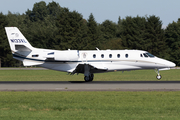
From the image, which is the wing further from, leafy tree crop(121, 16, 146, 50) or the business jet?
leafy tree crop(121, 16, 146, 50)

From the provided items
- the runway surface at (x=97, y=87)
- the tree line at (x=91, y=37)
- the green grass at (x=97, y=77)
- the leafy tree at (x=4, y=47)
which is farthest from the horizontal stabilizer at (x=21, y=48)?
the leafy tree at (x=4, y=47)

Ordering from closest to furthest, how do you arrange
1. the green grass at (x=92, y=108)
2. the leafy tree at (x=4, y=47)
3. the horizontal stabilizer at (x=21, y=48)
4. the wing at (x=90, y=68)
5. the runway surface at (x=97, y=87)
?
1. the green grass at (x=92, y=108)
2. the runway surface at (x=97, y=87)
3. the wing at (x=90, y=68)
4. the horizontal stabilizer at (x=21, y=48)
5. the leafy tree at (x=4, y=47)

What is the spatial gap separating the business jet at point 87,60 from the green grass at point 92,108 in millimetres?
11946

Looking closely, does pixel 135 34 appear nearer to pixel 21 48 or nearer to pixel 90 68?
pixel 90 68

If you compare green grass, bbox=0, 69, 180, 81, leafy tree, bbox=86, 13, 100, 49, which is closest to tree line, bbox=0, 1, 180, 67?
leafy tree, bbox=86, 13, 100, 49

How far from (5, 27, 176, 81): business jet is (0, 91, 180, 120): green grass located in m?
11.9

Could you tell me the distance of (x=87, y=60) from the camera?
91.8 feet

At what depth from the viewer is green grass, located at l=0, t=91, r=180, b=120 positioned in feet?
35.2

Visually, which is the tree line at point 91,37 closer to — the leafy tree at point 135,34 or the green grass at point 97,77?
the leafy tree at point 135,34

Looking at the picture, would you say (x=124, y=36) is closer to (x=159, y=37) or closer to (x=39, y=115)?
(x=159, y=37)

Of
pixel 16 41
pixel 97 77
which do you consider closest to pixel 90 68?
pixel 16 41

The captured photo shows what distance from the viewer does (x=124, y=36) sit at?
87.6 m

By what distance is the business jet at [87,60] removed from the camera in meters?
27.5

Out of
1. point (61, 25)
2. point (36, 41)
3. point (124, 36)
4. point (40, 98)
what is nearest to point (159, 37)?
point (124, 36)
